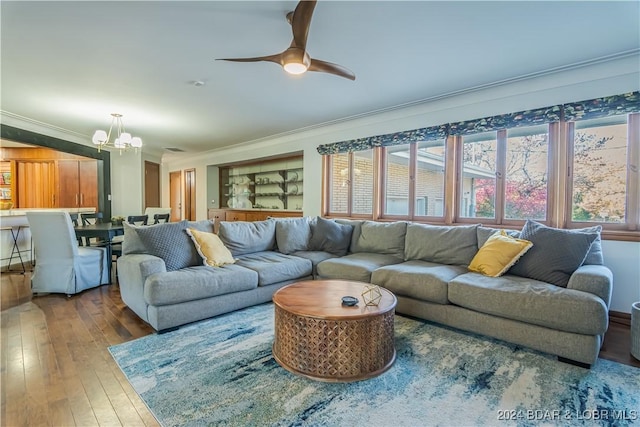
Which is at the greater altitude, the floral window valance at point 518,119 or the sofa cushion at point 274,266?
the floral window valance at point 518,119

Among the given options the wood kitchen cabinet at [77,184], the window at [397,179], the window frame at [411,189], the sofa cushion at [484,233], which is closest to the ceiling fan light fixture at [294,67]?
the sofa cushion at [484,233]

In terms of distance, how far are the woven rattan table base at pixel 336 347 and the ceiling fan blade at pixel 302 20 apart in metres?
1.83

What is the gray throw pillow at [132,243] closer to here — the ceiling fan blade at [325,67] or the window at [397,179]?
the ceiling fan blade at [325,67]

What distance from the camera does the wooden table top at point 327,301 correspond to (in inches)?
76.9

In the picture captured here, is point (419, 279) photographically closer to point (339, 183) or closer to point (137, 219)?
point (339, 183)

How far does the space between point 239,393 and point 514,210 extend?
11.6ft

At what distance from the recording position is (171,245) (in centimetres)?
305

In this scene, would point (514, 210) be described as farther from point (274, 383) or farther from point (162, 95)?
point (162, 95)

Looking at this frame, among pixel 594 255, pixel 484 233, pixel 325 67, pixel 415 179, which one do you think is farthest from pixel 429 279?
pixel 415 179

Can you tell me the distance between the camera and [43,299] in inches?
138

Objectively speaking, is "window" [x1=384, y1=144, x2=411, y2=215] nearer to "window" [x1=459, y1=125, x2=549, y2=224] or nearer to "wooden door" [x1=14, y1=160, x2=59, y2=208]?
"window" [x1=459, y1=125, x2=549, y2=224]

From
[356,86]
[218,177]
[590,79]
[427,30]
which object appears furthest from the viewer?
[218,177]

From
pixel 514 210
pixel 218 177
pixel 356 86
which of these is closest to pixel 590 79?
pixel 514 210

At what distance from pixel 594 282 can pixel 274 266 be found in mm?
2715
